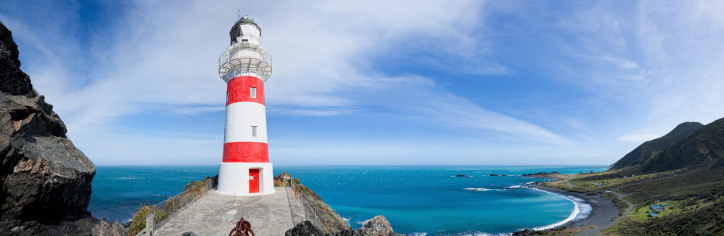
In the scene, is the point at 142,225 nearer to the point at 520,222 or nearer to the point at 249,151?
the point at 249,151

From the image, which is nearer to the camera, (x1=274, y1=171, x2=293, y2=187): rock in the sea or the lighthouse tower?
the lighthouse tower

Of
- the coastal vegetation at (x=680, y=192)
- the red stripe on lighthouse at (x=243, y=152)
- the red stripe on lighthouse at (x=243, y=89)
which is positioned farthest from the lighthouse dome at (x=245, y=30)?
the coastal vegetation at (x=680, y=192)

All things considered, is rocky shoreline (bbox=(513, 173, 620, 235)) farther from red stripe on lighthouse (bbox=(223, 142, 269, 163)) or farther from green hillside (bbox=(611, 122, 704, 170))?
green hillside (bbox=(611, 122, 704, 170))

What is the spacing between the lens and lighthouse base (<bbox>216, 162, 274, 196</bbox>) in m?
15.5

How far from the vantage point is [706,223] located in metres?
19.2

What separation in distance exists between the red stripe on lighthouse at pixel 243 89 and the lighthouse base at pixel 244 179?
3.25m

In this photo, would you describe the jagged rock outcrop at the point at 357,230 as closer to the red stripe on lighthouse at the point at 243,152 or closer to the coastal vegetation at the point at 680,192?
the red stripe on lighthouse at the point at 243,152

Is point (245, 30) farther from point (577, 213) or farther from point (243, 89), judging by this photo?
point (577, 213)

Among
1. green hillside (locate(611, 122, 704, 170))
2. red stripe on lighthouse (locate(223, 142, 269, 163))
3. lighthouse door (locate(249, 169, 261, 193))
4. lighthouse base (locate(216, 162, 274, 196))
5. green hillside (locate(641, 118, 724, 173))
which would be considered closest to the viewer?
lighthouse base (locate(216, 162, 274, 196))

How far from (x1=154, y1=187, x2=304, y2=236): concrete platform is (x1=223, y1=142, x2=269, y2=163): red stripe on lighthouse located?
1840 millimetres

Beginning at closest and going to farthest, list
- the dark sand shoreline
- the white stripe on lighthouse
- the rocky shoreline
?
the white stripe on lighthouse, the rocky shoreline, the dark sand shoreline

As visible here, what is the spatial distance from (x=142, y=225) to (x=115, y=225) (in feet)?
21.8

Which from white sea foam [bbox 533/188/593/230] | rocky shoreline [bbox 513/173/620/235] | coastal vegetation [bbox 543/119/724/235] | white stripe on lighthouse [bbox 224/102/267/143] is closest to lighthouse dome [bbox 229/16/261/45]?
white stripe on lighthouse [bbox 224/102/267/143]

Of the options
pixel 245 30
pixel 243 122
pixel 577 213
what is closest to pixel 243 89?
pixel 243 122
